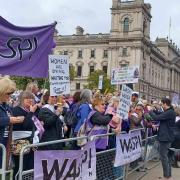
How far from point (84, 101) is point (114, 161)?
111 centimetres

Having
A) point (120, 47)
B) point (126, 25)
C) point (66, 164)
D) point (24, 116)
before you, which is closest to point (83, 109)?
point (24, 116)

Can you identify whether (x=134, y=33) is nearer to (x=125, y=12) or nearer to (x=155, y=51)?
(x=125, y=12)

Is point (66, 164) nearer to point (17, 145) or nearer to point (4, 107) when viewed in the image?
point (17, 145)

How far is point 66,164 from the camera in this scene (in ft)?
17.5

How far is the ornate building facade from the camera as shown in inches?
3433

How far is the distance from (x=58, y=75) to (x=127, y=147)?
1.79m

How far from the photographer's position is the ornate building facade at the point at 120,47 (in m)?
87.2

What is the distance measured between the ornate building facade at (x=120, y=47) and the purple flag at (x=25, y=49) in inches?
2987

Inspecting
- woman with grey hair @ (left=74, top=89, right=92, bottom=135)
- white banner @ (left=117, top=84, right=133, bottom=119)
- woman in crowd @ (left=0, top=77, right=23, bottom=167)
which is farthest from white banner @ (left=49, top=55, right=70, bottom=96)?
woman in crowd @ (left=0, top=77, right=23, bottom=167)

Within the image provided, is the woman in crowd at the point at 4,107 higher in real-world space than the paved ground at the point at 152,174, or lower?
higher

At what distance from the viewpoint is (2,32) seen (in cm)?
655

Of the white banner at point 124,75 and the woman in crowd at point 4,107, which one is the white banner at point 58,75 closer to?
the woman in crowd at point 4,107

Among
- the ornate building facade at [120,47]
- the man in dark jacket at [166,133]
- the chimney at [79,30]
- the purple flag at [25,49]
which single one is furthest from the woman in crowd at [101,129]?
the chimney at [79,30]

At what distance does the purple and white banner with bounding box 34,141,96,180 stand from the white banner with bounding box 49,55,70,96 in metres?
1.31
